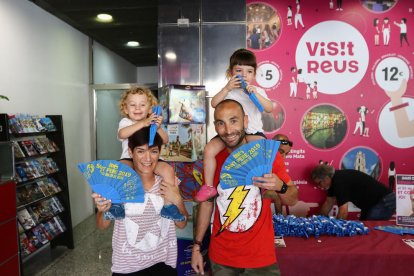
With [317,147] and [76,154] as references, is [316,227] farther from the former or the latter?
[76,154]

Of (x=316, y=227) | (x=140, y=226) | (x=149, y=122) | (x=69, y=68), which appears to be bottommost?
(x=316, y=227)

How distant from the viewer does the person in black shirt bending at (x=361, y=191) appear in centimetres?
341

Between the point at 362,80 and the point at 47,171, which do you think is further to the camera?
the point at 362,80

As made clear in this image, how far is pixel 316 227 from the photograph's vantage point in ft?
8.34

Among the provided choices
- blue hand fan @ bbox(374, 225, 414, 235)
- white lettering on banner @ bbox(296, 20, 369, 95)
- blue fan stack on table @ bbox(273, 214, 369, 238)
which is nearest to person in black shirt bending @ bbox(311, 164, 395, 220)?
blue hand fan @ bbox(374, 225, 414, 235)

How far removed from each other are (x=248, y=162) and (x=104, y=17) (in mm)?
4330

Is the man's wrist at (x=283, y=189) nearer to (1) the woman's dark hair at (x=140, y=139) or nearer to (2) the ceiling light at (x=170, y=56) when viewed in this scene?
(1) the woman's dark hair at (x=140, y=139)

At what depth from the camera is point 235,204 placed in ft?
5.13

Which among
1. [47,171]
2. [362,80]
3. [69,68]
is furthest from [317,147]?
[69,68]

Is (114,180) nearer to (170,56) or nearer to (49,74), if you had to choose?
(170,56)

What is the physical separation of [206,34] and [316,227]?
121 inches

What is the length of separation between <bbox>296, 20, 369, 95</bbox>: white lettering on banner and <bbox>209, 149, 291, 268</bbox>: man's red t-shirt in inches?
123

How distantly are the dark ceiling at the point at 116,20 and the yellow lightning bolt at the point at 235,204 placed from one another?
3.64 metres

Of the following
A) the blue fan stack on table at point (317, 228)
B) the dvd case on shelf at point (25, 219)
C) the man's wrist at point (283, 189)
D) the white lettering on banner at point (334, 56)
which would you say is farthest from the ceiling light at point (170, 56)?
the man's wrist at point (283, 189)
